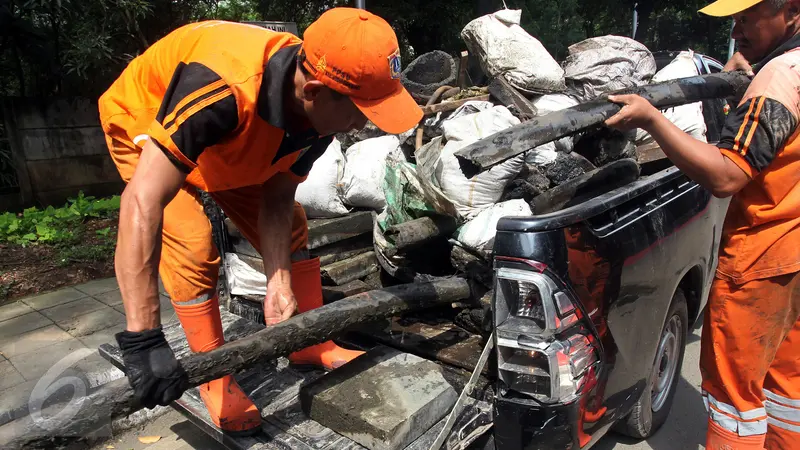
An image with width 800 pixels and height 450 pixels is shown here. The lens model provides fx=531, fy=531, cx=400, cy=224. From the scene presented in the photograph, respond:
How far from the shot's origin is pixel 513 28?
13.4 feet

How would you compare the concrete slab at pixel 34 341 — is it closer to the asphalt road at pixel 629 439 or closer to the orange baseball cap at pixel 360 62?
the asphalt road at pixel 629 439

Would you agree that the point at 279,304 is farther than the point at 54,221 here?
No

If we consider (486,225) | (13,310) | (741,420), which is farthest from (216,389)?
(13,310)

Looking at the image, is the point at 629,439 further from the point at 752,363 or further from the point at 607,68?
the point at 607,68

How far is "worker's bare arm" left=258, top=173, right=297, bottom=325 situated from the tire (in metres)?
1.74

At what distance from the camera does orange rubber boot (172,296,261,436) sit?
227cm

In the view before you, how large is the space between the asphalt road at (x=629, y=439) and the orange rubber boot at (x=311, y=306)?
80 centimetres

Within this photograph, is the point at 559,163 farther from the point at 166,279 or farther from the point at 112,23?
the point at 112,23

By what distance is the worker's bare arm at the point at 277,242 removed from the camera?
252 centimetres

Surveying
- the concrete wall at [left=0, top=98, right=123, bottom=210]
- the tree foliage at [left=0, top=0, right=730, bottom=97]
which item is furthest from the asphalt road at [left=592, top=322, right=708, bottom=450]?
the concrete wall at [left=0, top=98, right=123, bottom=210]

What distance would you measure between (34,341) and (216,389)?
2.95m

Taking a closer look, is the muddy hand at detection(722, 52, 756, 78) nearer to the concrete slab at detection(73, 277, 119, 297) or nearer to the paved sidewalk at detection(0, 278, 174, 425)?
the paved sidewalk at detection(0, 278, 174, 425)

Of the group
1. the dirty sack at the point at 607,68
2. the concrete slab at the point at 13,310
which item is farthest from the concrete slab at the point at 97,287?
the dirty sack at the point at 607,68

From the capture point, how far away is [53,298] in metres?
5.24
